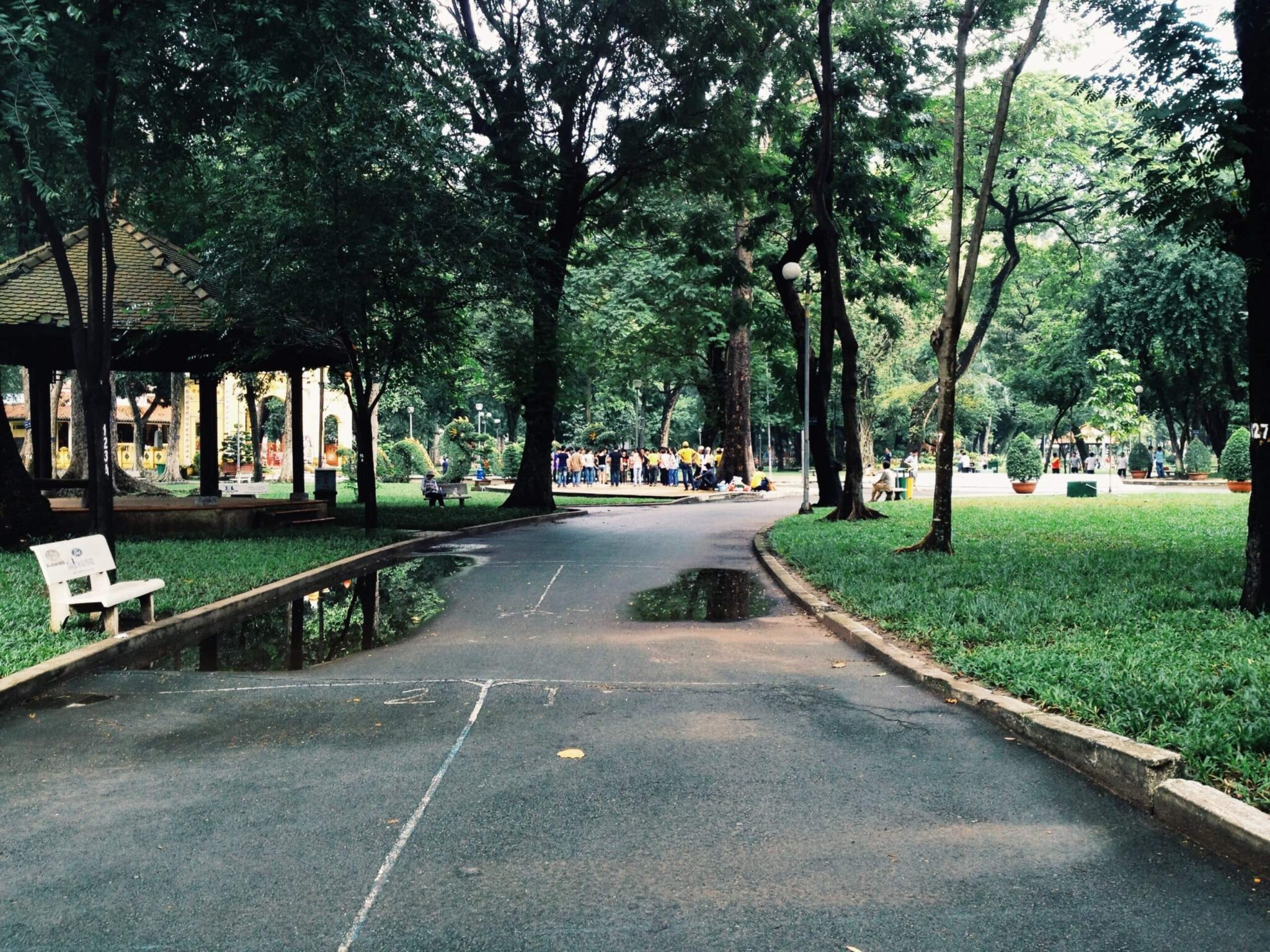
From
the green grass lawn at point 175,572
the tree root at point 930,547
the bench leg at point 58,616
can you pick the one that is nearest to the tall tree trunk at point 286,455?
the green grass lawn at point 175,572

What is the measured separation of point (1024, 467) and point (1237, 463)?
678 cm

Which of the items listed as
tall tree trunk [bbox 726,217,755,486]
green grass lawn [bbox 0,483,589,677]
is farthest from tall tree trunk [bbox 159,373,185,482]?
tall tree trunk [bbox 726,217,755,486]

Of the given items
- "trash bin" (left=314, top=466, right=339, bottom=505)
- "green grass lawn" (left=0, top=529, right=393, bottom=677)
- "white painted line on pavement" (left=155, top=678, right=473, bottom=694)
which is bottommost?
"white painted line on pavement" (left=155, top=678, right=473, bottom=694)

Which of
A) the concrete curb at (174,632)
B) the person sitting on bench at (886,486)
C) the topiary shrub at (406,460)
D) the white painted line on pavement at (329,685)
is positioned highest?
the topiary shrub at (406,460)

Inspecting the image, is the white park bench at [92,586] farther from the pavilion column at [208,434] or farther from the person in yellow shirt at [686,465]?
the person in yellow shirt at [686,465]

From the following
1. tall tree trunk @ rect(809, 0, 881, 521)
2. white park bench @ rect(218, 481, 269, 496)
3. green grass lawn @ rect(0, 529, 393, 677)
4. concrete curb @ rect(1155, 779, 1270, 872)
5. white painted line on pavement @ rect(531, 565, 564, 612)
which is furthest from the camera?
white park bench @ rect(218, 481, 269, 496)

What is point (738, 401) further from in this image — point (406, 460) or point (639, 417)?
point (639, 417)

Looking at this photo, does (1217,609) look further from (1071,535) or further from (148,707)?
(148,707)

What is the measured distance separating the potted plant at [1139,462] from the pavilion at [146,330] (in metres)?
42.5

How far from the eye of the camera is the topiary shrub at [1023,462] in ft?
109

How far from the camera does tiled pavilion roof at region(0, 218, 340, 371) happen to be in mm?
17203

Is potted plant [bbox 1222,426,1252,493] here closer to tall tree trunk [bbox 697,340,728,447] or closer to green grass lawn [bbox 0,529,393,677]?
tall tree trunk [bbox 697,340,728,447]

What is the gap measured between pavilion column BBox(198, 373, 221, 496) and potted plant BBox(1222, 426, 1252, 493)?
93.8 feet

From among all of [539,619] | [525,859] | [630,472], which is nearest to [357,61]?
[539,619]
